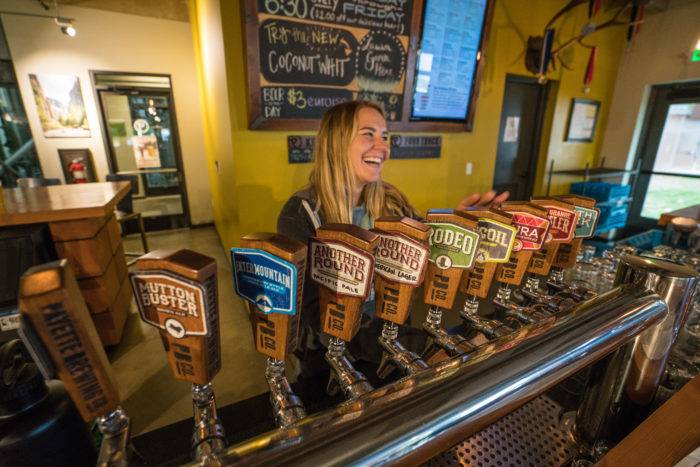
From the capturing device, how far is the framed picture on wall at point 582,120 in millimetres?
4129

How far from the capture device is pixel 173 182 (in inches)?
206

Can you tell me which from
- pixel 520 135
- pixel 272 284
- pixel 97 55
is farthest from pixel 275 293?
pixel 97 55

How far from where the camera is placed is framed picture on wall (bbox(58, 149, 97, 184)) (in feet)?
→ 14.4

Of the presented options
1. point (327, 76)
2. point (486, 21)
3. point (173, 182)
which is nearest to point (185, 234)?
point (173, 182)

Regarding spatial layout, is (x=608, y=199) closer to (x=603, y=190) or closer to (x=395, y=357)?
(x=603, y=190)

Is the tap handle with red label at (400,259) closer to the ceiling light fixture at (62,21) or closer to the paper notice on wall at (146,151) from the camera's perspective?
the ceiling light fixture at (62,21)

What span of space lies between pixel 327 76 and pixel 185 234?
385cm

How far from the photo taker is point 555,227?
2.35ft

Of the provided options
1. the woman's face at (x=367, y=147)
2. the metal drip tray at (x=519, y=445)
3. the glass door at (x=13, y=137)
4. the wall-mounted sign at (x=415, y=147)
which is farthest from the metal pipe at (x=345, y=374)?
the glass door at (x=13, y=137)

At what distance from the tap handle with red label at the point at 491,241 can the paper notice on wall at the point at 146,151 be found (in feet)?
18.0

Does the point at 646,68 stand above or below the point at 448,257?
above

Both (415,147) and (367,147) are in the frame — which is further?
(415,147)

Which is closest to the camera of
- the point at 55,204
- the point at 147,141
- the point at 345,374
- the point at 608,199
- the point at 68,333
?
the point at 68,333

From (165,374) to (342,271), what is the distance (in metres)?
2.29
